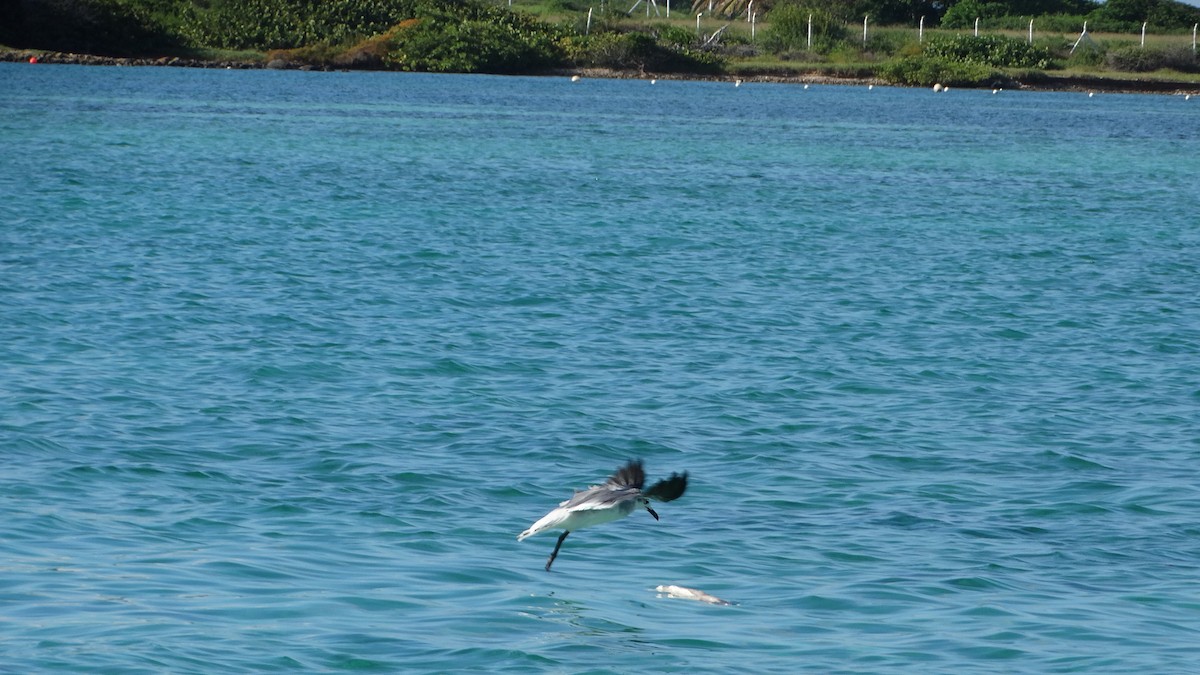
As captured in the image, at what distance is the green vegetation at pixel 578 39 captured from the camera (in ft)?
314

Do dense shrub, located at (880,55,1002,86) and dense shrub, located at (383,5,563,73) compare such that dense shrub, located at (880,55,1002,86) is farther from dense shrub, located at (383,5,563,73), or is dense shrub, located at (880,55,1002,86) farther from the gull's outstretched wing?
the gull's outstretched wing

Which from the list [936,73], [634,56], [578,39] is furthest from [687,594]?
[578,39]

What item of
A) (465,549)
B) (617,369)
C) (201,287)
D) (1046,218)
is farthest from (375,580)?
(1046,218)

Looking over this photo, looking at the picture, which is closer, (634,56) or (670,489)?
(670,489)

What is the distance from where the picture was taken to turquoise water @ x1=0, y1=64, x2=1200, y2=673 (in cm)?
827

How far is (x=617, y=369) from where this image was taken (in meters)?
15.4

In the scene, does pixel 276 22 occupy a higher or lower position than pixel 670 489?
higher

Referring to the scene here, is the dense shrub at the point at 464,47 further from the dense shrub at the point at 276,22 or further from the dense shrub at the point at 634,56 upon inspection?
the dense shrub at the point at 276,22

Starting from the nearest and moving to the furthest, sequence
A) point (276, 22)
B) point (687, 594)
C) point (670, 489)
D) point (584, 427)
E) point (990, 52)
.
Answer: point (670, 489)
point (687, 594)
point (584, 427)
point (276, 22)
point (990, 52)

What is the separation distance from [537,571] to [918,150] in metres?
41.2

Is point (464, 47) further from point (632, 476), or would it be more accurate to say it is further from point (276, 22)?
point (632, 476)

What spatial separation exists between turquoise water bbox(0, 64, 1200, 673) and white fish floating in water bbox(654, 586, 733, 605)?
0.09 m

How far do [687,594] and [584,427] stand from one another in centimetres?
439

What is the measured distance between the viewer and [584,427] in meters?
13.0
